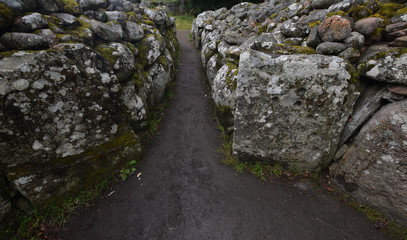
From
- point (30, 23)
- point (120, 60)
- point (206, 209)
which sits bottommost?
point (206, 209)

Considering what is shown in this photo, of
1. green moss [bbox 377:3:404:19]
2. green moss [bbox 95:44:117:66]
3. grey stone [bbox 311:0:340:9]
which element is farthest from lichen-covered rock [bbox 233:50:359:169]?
green moss [bbox 95:44:117:66]

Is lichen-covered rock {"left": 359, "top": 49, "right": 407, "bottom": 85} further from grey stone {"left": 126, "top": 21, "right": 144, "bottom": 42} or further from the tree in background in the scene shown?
the tree in background

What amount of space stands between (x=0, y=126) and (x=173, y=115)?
519cm

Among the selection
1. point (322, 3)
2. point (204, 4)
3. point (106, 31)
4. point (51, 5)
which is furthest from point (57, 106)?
point (204, 4)

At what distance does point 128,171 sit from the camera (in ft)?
17.5

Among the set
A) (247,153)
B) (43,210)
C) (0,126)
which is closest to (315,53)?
(247,153)

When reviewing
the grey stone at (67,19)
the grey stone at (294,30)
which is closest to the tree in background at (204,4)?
the grey stone at (294,30)

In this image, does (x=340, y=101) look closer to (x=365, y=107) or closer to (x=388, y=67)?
(x=365, y=107)

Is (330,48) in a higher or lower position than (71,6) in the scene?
lower

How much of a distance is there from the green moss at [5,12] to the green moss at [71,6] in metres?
1.85

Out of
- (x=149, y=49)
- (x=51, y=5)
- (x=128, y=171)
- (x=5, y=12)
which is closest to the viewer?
(x=5, y=12)

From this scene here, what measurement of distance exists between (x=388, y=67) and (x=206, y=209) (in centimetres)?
509

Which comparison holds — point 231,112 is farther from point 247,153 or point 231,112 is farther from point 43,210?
point 43,210

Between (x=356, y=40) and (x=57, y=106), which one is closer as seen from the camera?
(x=57, y=106)
